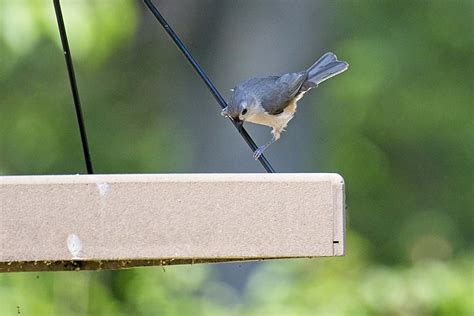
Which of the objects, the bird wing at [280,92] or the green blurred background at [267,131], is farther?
the green blurred background at [267,131]

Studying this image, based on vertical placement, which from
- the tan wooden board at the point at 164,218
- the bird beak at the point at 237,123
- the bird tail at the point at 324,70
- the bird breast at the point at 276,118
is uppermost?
the bird tail at the point at 324,70

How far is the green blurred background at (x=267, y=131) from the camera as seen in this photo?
16.5 ft

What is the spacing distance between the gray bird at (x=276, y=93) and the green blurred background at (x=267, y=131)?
1.16 meters

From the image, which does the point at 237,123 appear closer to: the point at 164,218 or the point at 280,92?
the point at 280,92

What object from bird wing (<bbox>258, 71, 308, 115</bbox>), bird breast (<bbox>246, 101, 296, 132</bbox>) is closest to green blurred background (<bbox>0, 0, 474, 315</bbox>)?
bird breast (<bbox>246, 101, 296, 132</bbox>)

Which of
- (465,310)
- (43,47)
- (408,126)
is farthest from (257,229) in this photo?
(408,126)

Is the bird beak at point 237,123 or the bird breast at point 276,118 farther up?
the bird breast at point 276,118

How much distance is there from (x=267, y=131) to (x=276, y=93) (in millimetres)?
1952

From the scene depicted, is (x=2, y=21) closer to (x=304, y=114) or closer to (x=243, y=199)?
(x=304, y=114)

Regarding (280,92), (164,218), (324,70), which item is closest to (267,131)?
(324,70)

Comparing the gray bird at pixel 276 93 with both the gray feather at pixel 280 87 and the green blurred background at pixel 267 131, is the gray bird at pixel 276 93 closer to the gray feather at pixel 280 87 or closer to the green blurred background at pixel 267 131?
the gray feather at pixel 280 87

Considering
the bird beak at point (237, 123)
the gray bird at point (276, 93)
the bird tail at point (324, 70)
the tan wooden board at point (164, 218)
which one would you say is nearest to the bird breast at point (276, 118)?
the gray bird at point (276, 93)

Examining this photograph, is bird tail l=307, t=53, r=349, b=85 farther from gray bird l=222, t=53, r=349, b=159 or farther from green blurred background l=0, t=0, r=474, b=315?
green blurred background l=0, t=0, r=474, b=315

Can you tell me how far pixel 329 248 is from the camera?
2.16 meters
